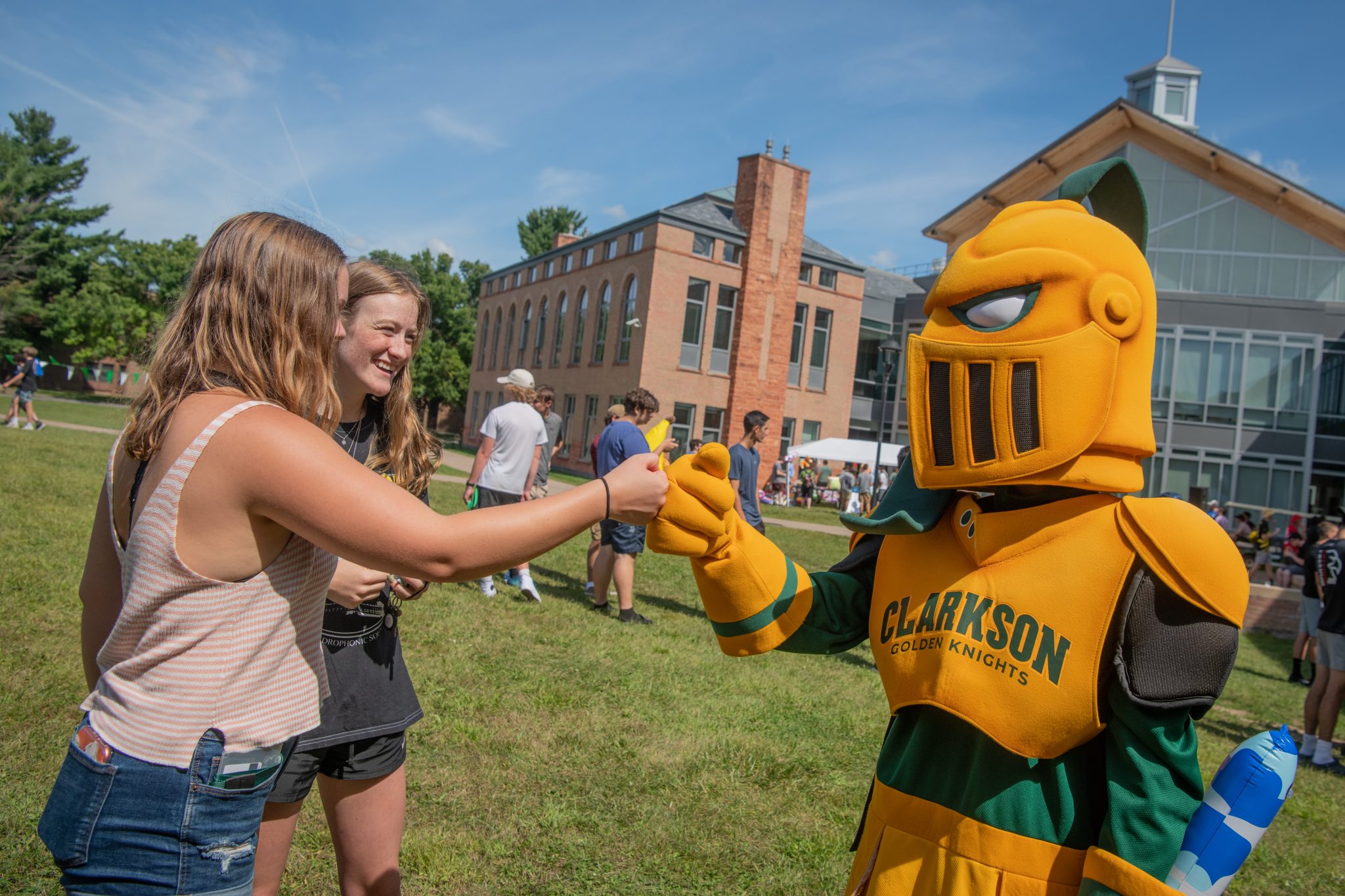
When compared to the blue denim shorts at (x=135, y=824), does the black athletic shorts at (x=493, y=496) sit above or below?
above

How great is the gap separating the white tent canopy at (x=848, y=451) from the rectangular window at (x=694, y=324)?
4912 mm

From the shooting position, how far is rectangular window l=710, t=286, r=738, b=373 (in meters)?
29.9

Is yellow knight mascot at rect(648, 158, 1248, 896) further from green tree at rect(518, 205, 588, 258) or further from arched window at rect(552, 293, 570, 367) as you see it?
green tree at rect(518, 205, 588, 258)

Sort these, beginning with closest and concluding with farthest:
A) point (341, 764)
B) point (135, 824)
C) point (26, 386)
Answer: point (135, 824), point (341, 764), point (26, 386)

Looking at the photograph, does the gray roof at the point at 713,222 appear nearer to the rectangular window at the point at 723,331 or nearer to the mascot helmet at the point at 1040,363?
the rectangular window at the point at 723,331

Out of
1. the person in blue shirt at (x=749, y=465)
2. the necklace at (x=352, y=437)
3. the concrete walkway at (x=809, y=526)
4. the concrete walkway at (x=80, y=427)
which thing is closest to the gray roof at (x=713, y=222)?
the concrete walkway at (x=809, y=526)

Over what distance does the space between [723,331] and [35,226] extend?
43380mm

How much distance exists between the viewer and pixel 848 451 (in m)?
25.6

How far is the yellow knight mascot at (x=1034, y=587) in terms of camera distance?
169cm

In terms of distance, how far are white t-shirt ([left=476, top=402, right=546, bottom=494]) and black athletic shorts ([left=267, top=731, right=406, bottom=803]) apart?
17.8ft

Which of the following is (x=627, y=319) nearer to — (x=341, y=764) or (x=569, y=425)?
(x=569, y=425)

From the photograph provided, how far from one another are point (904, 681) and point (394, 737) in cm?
148

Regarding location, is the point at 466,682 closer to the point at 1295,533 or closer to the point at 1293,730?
the point at 1293,730

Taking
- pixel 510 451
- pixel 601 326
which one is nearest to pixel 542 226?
pixel 601 326
